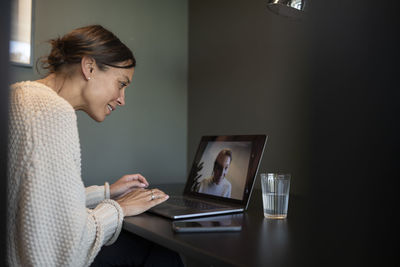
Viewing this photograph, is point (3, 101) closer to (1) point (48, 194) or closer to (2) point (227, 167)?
(1) point (48, 194)

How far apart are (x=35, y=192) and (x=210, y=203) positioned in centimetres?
53

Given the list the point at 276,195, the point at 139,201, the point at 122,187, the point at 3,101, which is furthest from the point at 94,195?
the point at 3,101

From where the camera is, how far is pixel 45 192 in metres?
0.71

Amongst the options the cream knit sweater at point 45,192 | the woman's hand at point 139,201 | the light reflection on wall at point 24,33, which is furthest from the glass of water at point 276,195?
the light reflection on wall at point 24,33

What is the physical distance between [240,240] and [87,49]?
2.39ft

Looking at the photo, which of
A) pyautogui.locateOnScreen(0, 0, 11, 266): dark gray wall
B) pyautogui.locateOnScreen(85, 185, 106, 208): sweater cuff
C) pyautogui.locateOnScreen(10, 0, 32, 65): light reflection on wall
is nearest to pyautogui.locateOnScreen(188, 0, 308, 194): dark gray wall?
pyautogui.locateOnScreen(85, 185, 106, 208): sweater cuff

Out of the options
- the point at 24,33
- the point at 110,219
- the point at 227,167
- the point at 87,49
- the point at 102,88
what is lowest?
the point at 110,219

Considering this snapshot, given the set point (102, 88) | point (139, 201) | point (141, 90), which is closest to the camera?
point (139, 201)

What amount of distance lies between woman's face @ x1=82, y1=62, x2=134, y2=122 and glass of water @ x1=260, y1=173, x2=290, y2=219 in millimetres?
590

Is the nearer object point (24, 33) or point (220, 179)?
point (220, 179)

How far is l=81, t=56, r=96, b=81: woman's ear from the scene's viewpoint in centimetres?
105

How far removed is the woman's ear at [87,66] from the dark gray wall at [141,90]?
0.86m

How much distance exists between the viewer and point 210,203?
1.07 metres

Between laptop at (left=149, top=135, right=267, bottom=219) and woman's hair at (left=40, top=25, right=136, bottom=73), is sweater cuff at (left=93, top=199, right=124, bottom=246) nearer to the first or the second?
laptop at (left=149, top=135, right=267, bottom=219)
